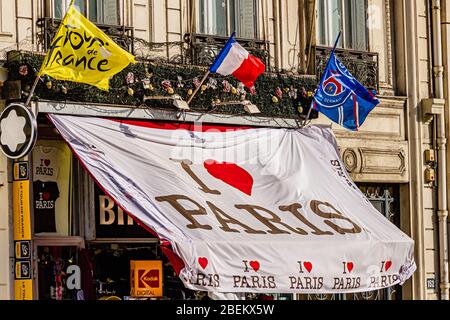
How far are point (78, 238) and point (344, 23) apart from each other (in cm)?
584

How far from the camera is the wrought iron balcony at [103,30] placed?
17.4 metres

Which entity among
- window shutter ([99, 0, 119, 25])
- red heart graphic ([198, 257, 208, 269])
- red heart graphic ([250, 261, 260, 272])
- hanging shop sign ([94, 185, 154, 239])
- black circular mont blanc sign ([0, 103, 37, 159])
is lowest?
red heart graphic ([250, 261, 260, 272])

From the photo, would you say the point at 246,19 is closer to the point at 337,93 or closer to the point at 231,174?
the point at 337,93

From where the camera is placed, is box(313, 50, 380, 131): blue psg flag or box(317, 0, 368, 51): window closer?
box(313, 50, 380, 131): blue psg flag

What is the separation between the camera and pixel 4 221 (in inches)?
661

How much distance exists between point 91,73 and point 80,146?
0.93 metres

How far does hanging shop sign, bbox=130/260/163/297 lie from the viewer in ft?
60.4

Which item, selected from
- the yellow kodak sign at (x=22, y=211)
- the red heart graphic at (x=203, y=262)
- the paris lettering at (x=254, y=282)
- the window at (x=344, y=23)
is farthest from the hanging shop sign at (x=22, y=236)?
the window at (x=344, y=23)

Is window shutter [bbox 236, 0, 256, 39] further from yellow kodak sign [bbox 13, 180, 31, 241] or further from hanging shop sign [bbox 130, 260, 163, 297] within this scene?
yellow kodak sign [bbox 13, 180, 31, 241]

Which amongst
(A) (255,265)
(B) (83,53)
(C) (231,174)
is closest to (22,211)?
(B) (83,53)

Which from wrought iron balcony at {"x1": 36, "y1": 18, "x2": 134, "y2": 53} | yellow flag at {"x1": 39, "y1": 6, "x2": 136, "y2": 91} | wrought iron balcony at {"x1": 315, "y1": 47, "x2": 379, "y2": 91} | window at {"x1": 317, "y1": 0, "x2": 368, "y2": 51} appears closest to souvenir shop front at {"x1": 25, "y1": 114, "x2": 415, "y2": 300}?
yellow flag at {"x1": 39, "y1": 6, "x2": 136, "y2": 91}

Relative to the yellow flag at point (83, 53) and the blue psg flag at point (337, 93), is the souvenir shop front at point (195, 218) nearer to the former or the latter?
the blue psg flag at point (337, 93)

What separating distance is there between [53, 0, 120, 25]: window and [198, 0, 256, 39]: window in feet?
4.88

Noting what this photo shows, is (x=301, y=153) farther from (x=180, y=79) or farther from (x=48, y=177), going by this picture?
(x=48, y=177)
